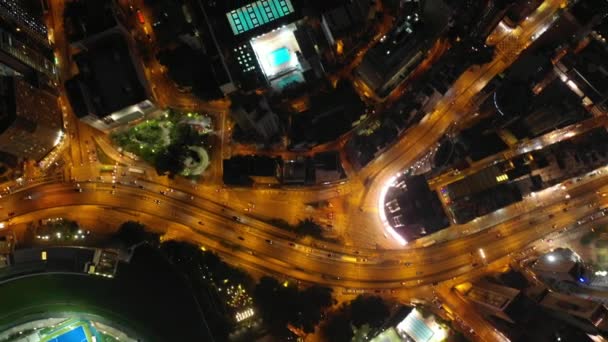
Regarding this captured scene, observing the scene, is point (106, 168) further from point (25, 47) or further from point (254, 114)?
point (254, 114)

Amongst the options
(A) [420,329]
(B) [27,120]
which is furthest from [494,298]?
(B) [27,120]

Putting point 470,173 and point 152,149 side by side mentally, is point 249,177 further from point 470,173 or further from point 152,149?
point 470,173

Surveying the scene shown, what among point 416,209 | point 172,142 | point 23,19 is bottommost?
point 416,209

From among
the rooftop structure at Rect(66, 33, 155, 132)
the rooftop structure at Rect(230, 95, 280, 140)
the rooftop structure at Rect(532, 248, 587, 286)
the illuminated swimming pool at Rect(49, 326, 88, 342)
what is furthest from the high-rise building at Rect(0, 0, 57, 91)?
the rooftop structure at Rect(532, 248, 587, 286)

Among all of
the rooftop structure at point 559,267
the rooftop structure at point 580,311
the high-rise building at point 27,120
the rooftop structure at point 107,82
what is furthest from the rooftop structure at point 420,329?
the high-rise building at point 27,120

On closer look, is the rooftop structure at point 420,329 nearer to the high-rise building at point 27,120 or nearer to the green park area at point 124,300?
the green park area at point 124,300

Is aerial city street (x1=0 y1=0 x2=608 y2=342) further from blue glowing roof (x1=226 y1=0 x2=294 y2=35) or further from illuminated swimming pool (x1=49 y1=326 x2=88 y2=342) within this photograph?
illuminated swimming pool (x1=49 y1=326 x2=88 y2=342)
